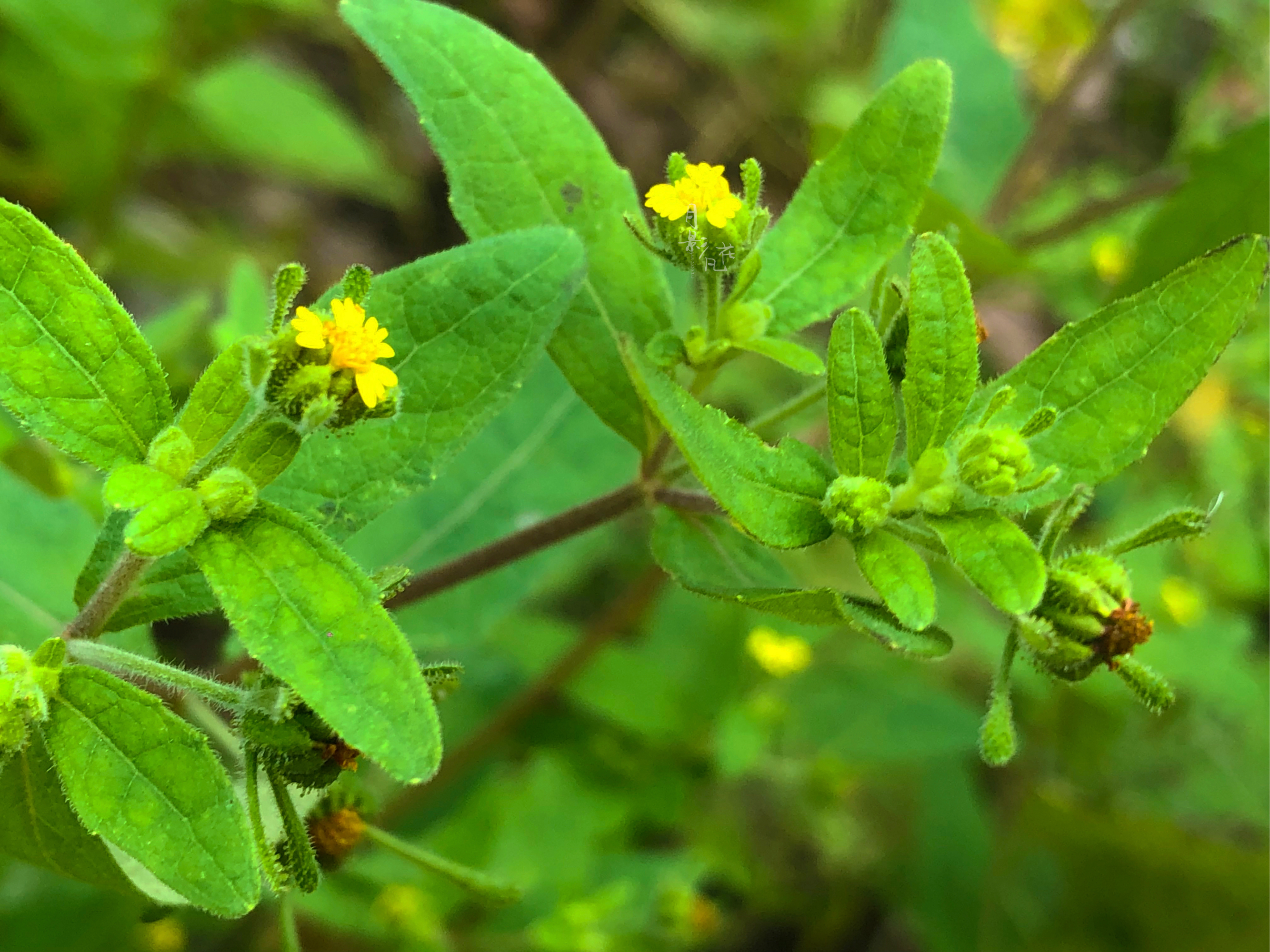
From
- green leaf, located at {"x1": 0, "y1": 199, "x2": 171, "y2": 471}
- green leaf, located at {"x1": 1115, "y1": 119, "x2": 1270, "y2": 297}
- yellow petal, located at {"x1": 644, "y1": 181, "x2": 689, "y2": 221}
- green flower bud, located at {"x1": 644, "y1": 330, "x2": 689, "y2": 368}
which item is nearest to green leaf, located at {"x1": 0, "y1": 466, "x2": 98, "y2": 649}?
green leaf, located at {"x1": 0, "y1": 199, "x2": 171, "y2": 471}

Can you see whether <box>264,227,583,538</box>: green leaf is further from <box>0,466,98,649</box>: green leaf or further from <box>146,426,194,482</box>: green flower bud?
<box>0,466,98,649</box>: green leaf

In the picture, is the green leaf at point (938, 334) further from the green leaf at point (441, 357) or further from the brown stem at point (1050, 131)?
the brown stem at point (1050, 131)

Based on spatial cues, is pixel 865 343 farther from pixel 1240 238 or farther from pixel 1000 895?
pixel 1000 895

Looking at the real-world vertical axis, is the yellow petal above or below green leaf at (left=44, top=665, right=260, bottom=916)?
above

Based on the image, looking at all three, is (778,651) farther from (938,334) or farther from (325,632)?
(325,632)

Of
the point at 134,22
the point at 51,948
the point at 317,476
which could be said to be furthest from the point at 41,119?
the point at 317,476

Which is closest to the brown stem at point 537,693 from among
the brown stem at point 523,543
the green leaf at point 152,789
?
the brown stem at point 523,543
